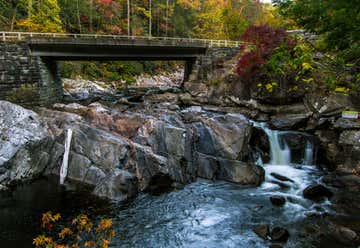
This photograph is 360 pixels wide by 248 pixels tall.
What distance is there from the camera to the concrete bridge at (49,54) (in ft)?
68.6

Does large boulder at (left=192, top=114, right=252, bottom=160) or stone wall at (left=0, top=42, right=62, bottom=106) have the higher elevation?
stone wall at (left=0, top=42, right=62, bottom=106)

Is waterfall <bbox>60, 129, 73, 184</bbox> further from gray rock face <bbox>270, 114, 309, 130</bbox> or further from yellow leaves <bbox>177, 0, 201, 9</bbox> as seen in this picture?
yellow leaves <bbox>177, 0, 201, 9</bbox>

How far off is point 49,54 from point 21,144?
1236cm

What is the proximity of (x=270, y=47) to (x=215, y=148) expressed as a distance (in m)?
16.9

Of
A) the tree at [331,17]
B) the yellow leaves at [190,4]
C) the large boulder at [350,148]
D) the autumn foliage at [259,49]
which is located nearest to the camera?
the tree at [331,17]

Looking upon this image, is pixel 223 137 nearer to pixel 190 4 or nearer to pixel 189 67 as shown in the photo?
pixel 189 67

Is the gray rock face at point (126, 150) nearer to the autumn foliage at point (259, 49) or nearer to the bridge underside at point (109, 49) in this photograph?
the bridge underside at point (109, 49)

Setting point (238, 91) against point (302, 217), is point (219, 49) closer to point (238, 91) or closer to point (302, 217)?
point (238, 91)

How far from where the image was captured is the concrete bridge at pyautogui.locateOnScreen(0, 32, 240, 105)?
2091cm

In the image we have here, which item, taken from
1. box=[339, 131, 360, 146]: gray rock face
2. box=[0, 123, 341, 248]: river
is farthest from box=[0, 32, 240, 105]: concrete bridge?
box=[339, 131, 360, 146]: gray rock face

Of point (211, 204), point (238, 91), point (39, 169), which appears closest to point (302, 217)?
point (211, 204)

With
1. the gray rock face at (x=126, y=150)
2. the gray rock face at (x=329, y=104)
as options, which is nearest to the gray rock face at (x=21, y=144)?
the gray rock face at (x=126, y=150)

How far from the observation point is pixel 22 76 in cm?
2144

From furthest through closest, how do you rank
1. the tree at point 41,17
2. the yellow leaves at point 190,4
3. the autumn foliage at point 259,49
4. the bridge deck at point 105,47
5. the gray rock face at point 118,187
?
the yellow leaves at point 190,4 → the tree at point 41,17 → the autumn foliage at point 259,49 → the bridge deck at point 105,47 → the gray rock face at point 118,187
